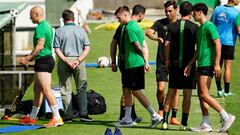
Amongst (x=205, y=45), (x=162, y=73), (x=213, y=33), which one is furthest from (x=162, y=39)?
(x=213, y=33)

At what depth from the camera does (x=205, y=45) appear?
43.9ft

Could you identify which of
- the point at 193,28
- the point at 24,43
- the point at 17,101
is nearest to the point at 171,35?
the point at 193,28

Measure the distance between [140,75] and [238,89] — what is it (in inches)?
184

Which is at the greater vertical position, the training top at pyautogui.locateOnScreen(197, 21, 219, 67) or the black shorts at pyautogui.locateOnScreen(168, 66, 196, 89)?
the training top at pyautogui.locateOnScreen(197, 21, 219, 67)

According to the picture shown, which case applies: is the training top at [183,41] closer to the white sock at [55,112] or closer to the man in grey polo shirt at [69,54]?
the man in grey polo shirt at [69,54]

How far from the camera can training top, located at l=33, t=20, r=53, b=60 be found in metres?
14.2

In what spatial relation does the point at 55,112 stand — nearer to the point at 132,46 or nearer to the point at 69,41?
the point at 69,41

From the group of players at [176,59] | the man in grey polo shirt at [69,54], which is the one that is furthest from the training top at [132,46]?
the man in grey polo shirt at [69,54]

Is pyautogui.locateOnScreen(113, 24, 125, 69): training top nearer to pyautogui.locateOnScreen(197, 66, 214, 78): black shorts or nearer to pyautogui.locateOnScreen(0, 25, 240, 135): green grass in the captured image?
pyautogui.locateOnScreen(0, 25, 240, 135): green grass

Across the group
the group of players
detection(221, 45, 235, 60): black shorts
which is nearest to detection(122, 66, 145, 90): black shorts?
the group of players

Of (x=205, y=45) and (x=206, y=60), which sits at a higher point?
(x=205, y=45)

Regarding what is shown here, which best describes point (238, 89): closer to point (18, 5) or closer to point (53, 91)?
point (53, 91)

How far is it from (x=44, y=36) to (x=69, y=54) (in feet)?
2.51

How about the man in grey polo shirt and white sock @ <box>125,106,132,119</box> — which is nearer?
white sock @ <box>125,106,132,119</box>
